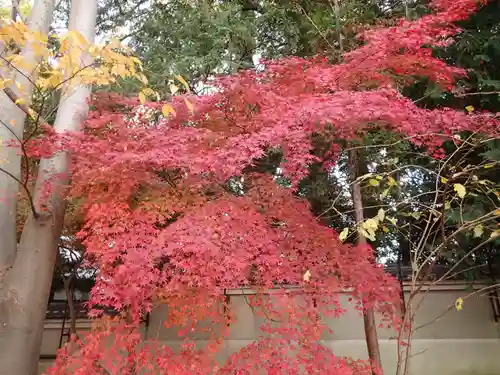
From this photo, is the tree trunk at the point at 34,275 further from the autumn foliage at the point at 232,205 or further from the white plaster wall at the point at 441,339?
the white plaster wall at the point at 441,339

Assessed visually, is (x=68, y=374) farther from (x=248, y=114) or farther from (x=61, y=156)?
(x=248, y=114)

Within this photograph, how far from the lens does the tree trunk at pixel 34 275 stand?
12.2 feet

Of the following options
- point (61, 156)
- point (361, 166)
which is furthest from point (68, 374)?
point (361, 166)

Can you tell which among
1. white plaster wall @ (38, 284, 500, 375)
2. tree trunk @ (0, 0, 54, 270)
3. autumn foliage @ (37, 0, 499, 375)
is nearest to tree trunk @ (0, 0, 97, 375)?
tree trunk @ (0, 0, 54, 270)

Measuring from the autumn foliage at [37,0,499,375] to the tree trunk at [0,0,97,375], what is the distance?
13.8 inches

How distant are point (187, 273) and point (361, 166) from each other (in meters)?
4.59

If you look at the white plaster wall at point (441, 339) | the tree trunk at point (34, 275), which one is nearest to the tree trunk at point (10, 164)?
the tree trunk at point (34, 275)

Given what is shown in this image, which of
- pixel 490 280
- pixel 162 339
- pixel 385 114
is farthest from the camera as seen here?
pixel 162 339

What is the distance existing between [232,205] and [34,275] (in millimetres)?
2090

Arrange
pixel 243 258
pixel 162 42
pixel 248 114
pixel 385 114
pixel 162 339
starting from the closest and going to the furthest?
pixel 243 258 < pixel 385 114 < pixel 248 114 < pixel 162 339 < pixel 162 42

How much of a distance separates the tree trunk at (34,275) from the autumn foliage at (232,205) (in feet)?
1.15

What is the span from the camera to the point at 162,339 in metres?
6.78

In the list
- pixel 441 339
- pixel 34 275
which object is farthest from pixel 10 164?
pixel 441 339

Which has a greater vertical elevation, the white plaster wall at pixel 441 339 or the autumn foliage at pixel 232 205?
the autumn foliage at pixel 232 205
